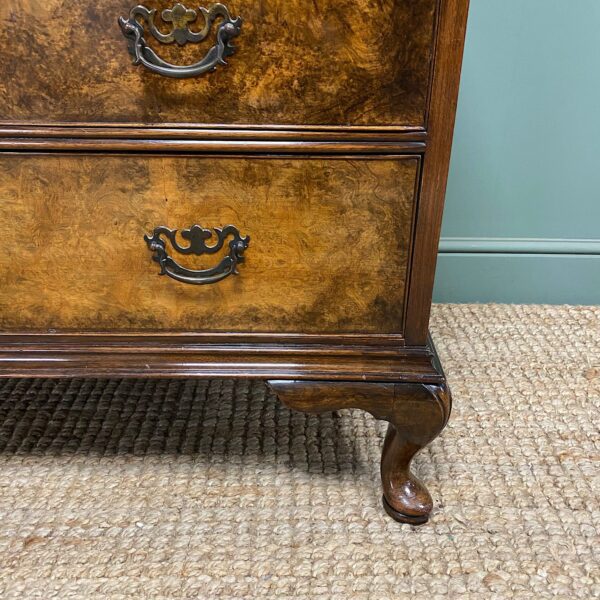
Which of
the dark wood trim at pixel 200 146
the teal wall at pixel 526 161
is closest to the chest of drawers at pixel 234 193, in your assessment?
the dark wood trim at pixel 200 146

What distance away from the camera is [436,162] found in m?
0.69

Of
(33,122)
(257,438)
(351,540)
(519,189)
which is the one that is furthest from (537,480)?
(33,122)

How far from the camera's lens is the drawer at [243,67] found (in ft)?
2.08

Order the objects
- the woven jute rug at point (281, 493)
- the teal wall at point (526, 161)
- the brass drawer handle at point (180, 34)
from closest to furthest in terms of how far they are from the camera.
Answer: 1. the brass drawer handle at point (180, 34)
2. the woven jute rug at point (281, 493)
3. the teal wall at point (526, 161)

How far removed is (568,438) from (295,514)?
1.46 ft

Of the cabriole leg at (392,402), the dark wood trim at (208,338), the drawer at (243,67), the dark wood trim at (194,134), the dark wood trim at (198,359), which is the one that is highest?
the drawer at (243,67)

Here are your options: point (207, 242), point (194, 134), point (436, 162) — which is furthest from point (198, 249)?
→ point (436, 162)

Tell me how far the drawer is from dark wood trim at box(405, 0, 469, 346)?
0.04ft

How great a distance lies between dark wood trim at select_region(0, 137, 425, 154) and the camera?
680 mm

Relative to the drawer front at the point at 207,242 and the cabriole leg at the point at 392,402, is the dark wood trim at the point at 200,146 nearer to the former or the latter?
the drawer front at the point at 207,242

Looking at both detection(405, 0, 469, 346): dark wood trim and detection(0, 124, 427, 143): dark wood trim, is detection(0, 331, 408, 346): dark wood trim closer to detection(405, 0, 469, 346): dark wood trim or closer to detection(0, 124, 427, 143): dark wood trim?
detection(405, 0, 469, 346): dark wood trim

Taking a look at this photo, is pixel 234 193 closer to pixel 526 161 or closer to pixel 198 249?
pixel 198 249

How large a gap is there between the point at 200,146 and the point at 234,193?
6 centimetres

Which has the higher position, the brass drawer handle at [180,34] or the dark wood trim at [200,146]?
the brass drawer handle at [180,34]
